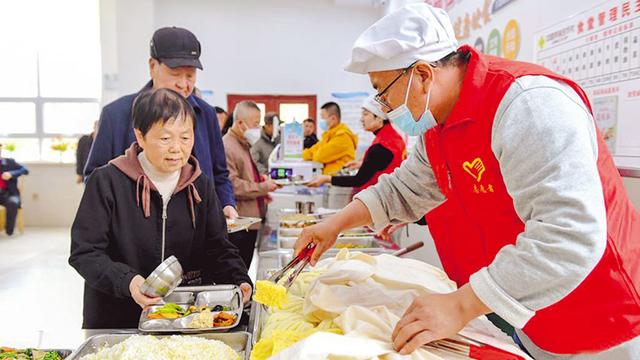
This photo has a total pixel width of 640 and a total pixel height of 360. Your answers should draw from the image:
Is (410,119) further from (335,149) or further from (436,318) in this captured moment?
(335,149)

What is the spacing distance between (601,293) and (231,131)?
123 inches

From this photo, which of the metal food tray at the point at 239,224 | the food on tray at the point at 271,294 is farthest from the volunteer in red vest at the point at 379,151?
the food on tray at the point at 271,294

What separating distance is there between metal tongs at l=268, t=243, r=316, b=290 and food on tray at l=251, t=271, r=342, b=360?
0.19ft

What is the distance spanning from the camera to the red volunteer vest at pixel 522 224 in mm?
1037

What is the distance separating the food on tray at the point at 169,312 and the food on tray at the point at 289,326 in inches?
9.6

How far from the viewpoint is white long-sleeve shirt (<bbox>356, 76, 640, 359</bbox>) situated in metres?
0.86

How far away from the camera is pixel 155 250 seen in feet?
5.28

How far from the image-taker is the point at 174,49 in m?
2.01

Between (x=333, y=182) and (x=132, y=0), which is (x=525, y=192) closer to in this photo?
(x=333, y=182)

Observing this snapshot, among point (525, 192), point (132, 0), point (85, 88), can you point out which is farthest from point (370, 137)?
point (525, 192)

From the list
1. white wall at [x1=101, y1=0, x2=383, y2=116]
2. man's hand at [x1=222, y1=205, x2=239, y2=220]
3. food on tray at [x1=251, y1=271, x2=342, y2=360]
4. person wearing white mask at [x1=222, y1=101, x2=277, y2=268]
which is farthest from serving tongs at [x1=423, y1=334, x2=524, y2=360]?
white wall at [x1=101, y1=0, x2=383, y2=116]

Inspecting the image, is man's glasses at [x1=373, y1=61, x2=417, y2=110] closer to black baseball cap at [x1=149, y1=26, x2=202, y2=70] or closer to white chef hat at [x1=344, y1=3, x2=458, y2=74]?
white chef hat at [x1=344, y1=3, x2=458, y2=74]

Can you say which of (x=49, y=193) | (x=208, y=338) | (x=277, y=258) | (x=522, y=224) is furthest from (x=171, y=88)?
(x=49, y=193)

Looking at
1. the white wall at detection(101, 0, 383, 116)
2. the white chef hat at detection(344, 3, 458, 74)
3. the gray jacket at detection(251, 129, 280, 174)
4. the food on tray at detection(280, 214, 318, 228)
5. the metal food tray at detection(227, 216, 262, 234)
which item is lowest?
the food on tray at detection(280, 214, 318, 228)
